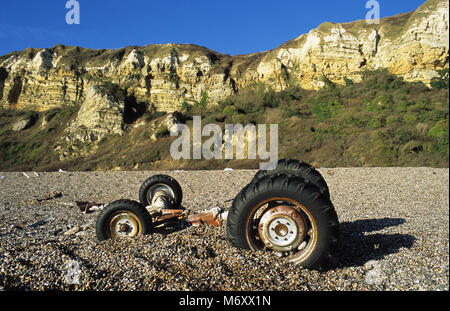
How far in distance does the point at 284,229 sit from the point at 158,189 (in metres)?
4.76

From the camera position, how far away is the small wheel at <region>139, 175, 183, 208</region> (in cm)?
733

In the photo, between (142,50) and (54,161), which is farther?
(142,50)

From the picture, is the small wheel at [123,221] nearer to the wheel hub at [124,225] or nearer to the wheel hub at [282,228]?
the wheel hub at [124,225]

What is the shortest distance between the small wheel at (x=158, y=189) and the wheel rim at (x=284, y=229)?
13.5 feet

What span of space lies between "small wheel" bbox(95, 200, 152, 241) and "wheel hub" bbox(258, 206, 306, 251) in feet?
6.85

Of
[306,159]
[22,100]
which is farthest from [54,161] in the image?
[306,159]

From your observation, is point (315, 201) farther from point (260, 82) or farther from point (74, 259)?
point (260, 82)

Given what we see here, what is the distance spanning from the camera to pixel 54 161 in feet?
113

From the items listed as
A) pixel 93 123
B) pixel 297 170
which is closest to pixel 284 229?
pixel 297 170

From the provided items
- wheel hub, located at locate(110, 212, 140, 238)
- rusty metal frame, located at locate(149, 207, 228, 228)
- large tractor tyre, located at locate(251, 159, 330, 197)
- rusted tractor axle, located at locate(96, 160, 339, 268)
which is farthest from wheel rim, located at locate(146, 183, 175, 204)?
rusted tractor axle, located at locate(96, 160, 339, 268)

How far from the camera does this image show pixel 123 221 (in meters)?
4.75

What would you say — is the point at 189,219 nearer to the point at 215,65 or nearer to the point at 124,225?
the point at 124,225

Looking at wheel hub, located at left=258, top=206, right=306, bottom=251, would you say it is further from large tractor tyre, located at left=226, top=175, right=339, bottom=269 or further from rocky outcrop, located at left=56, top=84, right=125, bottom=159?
rocky outcrop, located at left=56, top=84, right=125, bottom=159
